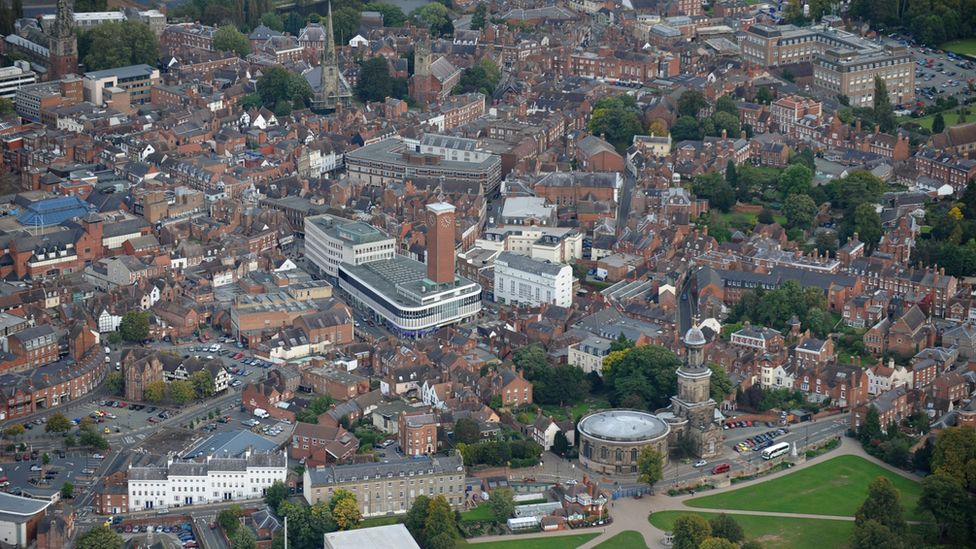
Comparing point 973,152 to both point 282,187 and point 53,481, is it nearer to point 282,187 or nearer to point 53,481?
point 282,187

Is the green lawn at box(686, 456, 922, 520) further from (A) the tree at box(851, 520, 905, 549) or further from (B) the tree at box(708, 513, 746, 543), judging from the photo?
(A) the tree at box(851, 520, 905, 549)

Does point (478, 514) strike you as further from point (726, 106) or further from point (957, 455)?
point (726, 106)

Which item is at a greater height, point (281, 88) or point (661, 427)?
point (281, 88)

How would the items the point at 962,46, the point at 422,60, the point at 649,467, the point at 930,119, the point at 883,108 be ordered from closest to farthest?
the point at 649,467, the point at 883,108, the point at 930,119, the point at 422,60, the point at 962,46

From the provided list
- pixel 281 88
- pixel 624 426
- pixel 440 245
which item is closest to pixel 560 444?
pixel 624 426

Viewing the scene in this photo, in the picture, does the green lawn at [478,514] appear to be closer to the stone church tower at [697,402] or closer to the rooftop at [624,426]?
the rooftop at [624,426]

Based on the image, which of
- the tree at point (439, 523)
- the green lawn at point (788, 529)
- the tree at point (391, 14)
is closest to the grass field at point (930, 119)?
the tree at point (391, 14)

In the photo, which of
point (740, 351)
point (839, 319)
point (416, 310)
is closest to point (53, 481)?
point (416, 310)

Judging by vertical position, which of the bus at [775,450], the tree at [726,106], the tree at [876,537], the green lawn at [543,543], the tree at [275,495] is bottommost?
the green lawn at [543,543]
